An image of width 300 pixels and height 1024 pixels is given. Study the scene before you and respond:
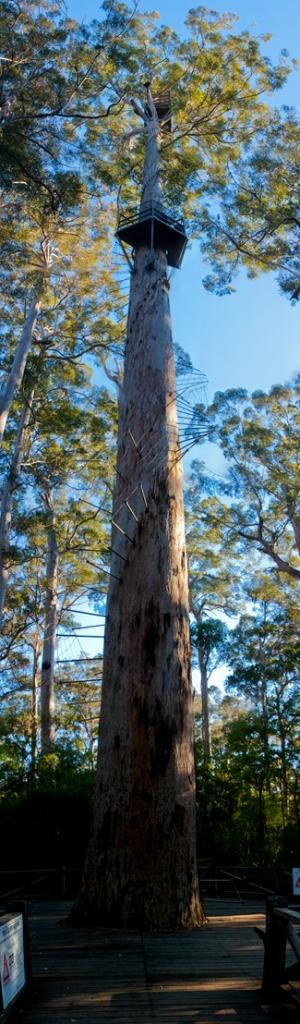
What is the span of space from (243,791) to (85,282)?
13.2 metres

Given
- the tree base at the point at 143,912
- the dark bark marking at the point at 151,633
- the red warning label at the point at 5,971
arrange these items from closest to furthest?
the red warning label at the point at 5,971 < the tree base at the point at 143,912 < the dark bark marking at the point at 151,633

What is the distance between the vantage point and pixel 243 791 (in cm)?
1237

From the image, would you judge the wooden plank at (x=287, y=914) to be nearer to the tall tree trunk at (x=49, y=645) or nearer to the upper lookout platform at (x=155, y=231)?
the upper lookout platform at (x=155, y=231)

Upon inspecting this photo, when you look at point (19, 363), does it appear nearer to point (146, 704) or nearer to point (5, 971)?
point (146, 704)

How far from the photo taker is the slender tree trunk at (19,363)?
13477 millimetres

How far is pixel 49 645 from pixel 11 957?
12.5 metres

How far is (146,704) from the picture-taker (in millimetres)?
4953

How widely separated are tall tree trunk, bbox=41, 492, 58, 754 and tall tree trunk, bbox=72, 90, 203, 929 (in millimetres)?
8166

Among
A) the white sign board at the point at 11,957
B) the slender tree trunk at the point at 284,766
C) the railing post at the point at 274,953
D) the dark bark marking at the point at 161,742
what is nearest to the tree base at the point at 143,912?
the dark bark marking at the point at 161,742

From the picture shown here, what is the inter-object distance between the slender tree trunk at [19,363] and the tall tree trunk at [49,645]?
137 inches

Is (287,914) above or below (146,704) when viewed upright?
below

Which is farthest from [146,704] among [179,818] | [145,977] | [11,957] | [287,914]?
[11,957]

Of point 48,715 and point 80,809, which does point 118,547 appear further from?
point 48,715

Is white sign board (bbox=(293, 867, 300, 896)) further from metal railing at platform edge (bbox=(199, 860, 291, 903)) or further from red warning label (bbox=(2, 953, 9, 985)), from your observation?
metal railing at platform edge (bbox=(199, 860, 291, 903))
